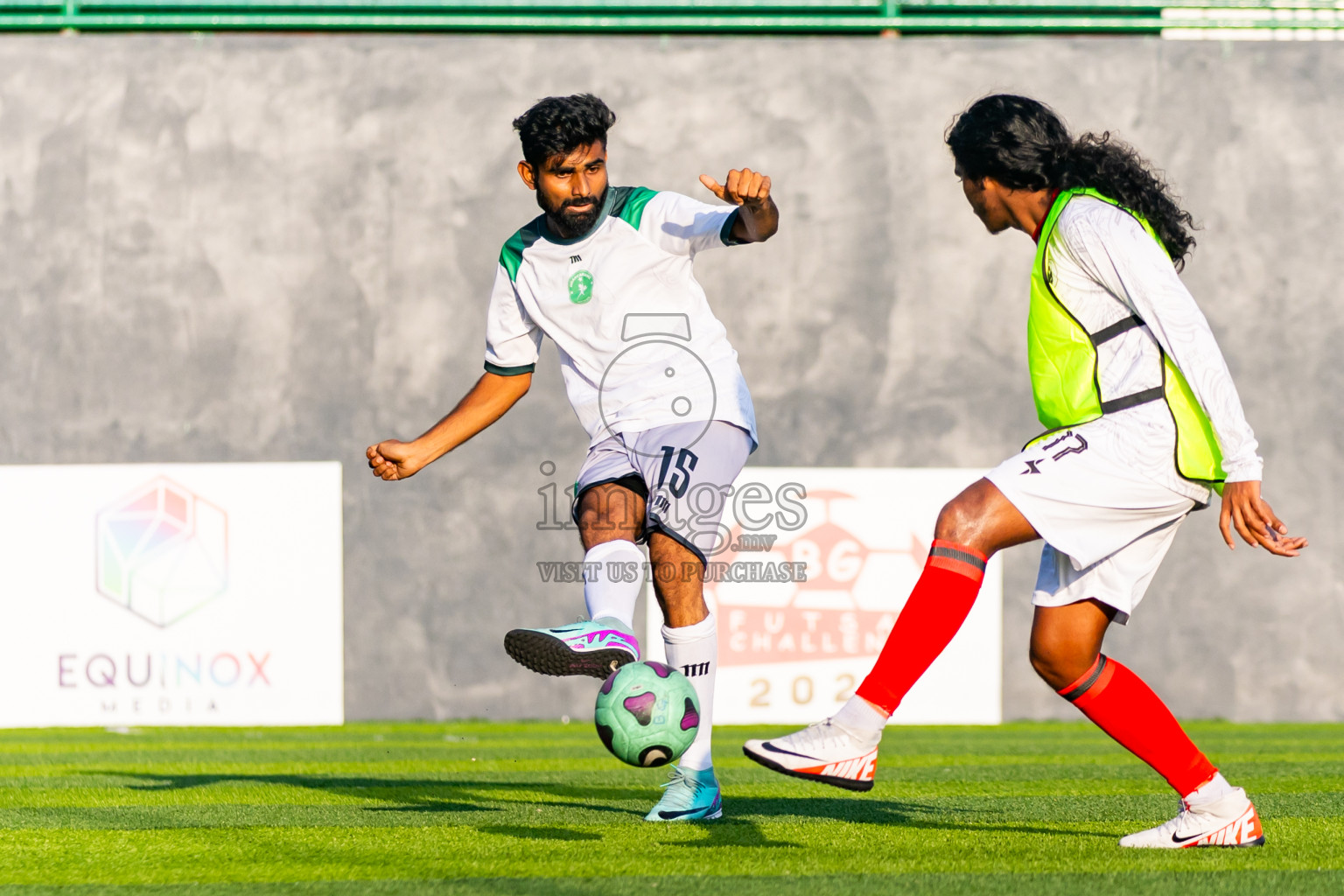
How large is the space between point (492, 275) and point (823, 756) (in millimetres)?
6902

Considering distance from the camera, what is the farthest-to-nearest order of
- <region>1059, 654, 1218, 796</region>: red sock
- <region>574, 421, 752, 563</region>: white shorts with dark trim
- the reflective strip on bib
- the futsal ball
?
<region>574, 421, 752, 563</region>: white shorts with dark trim < <region>1059, 654, 1218, 796</region>: red sock < the futsal ball < the reflective strip on bib

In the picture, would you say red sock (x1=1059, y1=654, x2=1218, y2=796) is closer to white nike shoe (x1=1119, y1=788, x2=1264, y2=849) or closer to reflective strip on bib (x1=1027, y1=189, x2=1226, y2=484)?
white nike shoe (x1=1119, y1=788, x2=1264, y2=849)

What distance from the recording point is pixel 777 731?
8.55 m

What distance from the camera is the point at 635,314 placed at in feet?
13.8

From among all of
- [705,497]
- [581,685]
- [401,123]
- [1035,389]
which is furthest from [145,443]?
[1035,389]

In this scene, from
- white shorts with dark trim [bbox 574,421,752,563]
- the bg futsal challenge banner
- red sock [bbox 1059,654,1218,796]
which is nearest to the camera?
red sock [bbox 1059,654,1218,796]

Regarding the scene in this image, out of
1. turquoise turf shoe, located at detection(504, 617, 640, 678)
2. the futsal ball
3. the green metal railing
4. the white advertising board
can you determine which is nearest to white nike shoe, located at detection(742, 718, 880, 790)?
the futsal ball

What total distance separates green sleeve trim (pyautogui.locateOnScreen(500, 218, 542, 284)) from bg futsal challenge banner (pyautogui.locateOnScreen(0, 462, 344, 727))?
17.1 feet

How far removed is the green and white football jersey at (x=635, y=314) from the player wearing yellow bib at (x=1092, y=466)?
92 cm

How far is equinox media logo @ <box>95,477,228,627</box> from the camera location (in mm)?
9000

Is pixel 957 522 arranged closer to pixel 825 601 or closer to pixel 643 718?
pixel 643 718

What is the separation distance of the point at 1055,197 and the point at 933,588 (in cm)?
105

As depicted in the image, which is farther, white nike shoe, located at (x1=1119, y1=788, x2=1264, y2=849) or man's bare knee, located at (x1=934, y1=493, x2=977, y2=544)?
white nike shoe, located at (x1=1119, y1=788, x2=1264, y2=849)

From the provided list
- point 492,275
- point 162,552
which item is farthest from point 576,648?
point 492,275
